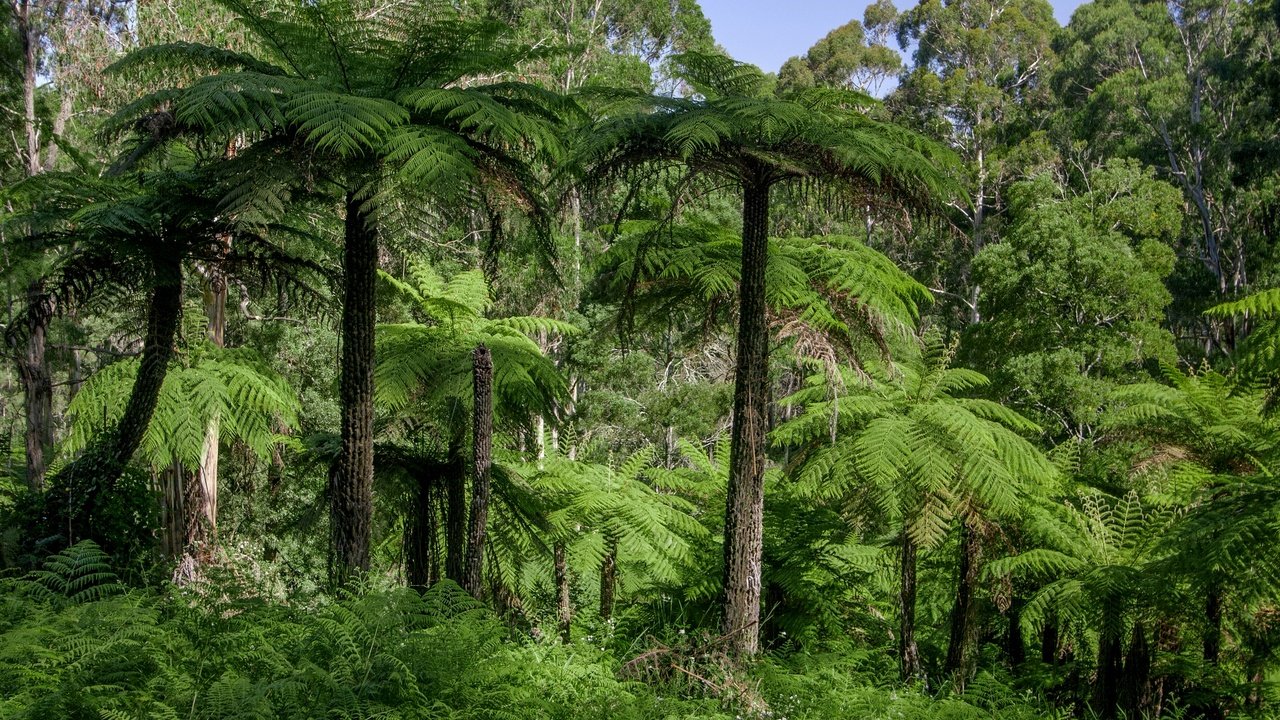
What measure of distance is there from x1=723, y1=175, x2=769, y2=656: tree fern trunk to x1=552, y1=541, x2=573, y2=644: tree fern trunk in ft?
6.22

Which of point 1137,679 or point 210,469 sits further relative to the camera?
point 210,469

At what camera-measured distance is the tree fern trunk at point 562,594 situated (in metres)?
6.65

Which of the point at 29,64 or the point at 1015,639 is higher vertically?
the point at 29,64

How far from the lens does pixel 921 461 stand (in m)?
6.09

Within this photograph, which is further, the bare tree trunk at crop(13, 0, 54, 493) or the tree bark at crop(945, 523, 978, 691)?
the bare tree trunk at crop(13, 0, 54, 493)

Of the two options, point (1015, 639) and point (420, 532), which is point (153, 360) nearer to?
point (420, 532)

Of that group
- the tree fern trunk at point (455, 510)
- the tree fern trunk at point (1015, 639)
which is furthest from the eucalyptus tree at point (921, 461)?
the tree fern trunk at point (455, 510)

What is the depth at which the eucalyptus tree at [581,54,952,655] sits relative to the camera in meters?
4.52

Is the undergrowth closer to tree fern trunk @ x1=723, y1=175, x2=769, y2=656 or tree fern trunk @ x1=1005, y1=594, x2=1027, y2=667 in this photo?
tree fern trunk @ x1=723, y1=175, x2=769, y2=656

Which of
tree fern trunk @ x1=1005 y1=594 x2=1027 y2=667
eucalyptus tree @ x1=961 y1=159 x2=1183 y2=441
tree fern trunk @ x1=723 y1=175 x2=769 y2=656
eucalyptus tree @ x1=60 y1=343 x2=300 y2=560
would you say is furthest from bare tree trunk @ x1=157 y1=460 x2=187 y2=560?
eucalyptus tree @ x1=961 y1=159 x2=1183 y2=441

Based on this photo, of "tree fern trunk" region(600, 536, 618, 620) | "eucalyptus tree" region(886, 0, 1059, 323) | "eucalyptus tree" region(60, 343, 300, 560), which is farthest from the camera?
"eucalyptus tree" region(886, 0, 1059, 323)

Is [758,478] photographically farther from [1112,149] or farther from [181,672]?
[1112,149]

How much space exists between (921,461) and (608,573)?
8.85 ft

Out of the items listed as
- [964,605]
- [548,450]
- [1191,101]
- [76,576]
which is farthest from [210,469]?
[1191,101]
